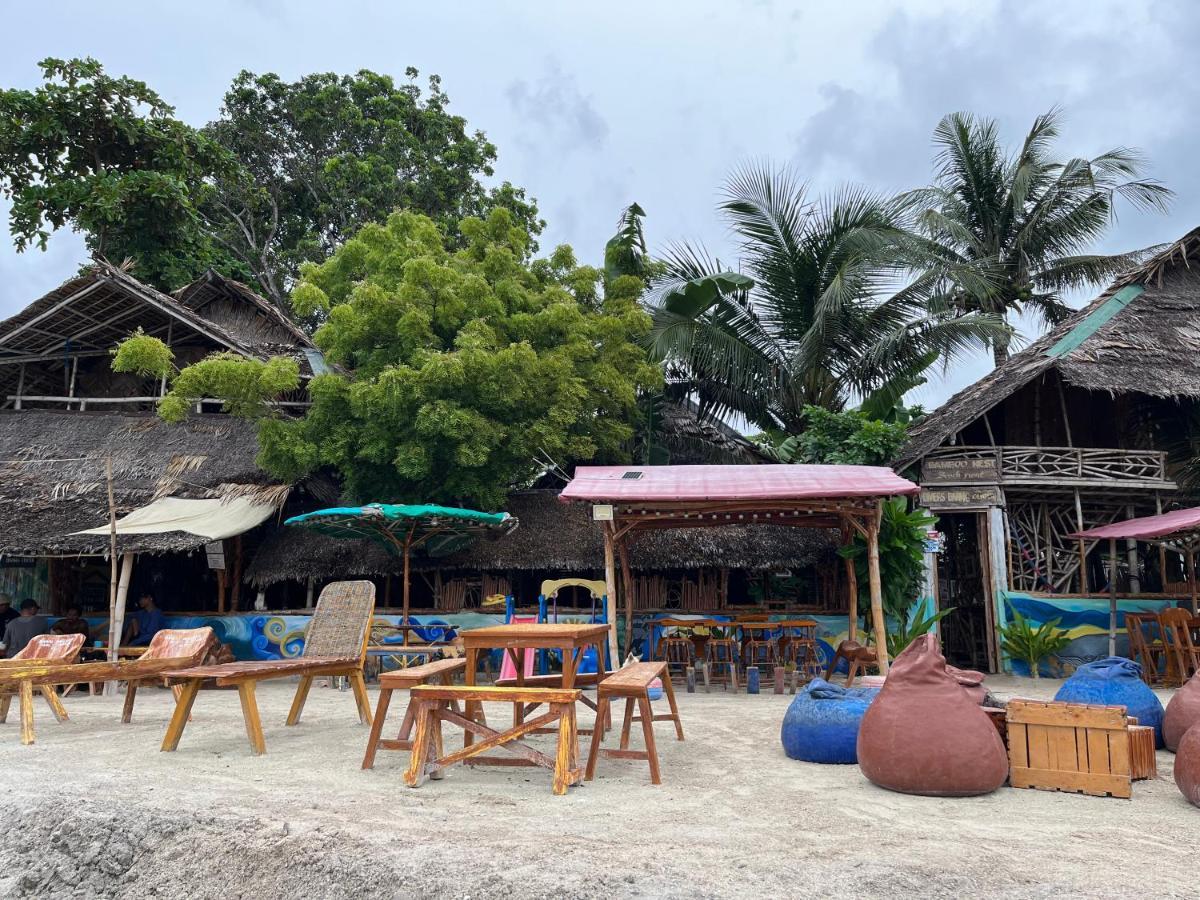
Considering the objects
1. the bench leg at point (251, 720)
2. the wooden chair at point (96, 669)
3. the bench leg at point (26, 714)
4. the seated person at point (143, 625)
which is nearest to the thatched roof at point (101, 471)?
the seated person at point (143, 625)

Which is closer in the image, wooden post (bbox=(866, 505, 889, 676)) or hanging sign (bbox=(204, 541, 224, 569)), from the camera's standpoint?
wooden post (bbox=(866, 505, 889, 676))

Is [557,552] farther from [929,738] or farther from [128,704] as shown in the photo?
[929,738]

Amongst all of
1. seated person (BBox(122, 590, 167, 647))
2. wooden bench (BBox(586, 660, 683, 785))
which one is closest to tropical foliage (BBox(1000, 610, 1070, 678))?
wooden bench (BBox(586, 660, 683, 785))

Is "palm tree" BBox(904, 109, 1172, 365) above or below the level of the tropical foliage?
above

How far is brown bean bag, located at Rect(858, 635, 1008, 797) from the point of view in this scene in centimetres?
463

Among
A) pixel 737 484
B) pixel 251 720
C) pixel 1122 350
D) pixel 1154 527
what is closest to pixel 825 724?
pixel 251 720

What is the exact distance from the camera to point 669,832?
12.4 feet

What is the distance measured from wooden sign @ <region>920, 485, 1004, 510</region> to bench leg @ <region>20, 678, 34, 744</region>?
1080 centimetres

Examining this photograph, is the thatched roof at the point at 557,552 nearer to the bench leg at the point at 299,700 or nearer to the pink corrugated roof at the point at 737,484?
the pink corrugated roof at the point at 737,484

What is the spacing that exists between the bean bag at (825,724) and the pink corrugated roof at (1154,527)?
6097mm

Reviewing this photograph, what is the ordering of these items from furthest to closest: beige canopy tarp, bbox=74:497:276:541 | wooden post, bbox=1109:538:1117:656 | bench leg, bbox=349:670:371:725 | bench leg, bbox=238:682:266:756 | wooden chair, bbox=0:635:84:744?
wooden post, bbox=1109:538:1117:656, beige canopy tarp, bbox=74:497:276:541, bench leg, bbox=349:670:371:725, wooden chair, bbox=0:635:84:744, bench leg, bbox=238:682:266:756

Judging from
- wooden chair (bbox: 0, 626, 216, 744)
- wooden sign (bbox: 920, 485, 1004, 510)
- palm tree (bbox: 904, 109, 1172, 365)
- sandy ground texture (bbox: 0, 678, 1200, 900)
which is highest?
palm tree (bbox: 904, 109, 1172, 365)

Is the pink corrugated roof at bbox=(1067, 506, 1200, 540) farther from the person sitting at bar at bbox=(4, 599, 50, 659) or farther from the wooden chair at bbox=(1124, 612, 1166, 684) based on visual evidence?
the person sitting at bar at bbox=(4, 599, 50, 659)

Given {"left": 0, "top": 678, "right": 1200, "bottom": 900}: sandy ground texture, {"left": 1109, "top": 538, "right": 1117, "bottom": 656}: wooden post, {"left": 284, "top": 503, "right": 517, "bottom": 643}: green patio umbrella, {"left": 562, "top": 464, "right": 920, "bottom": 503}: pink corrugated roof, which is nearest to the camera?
{"left": 0, "top": 678, "right": 1200, "bottom": 900}: sandy ground texture
